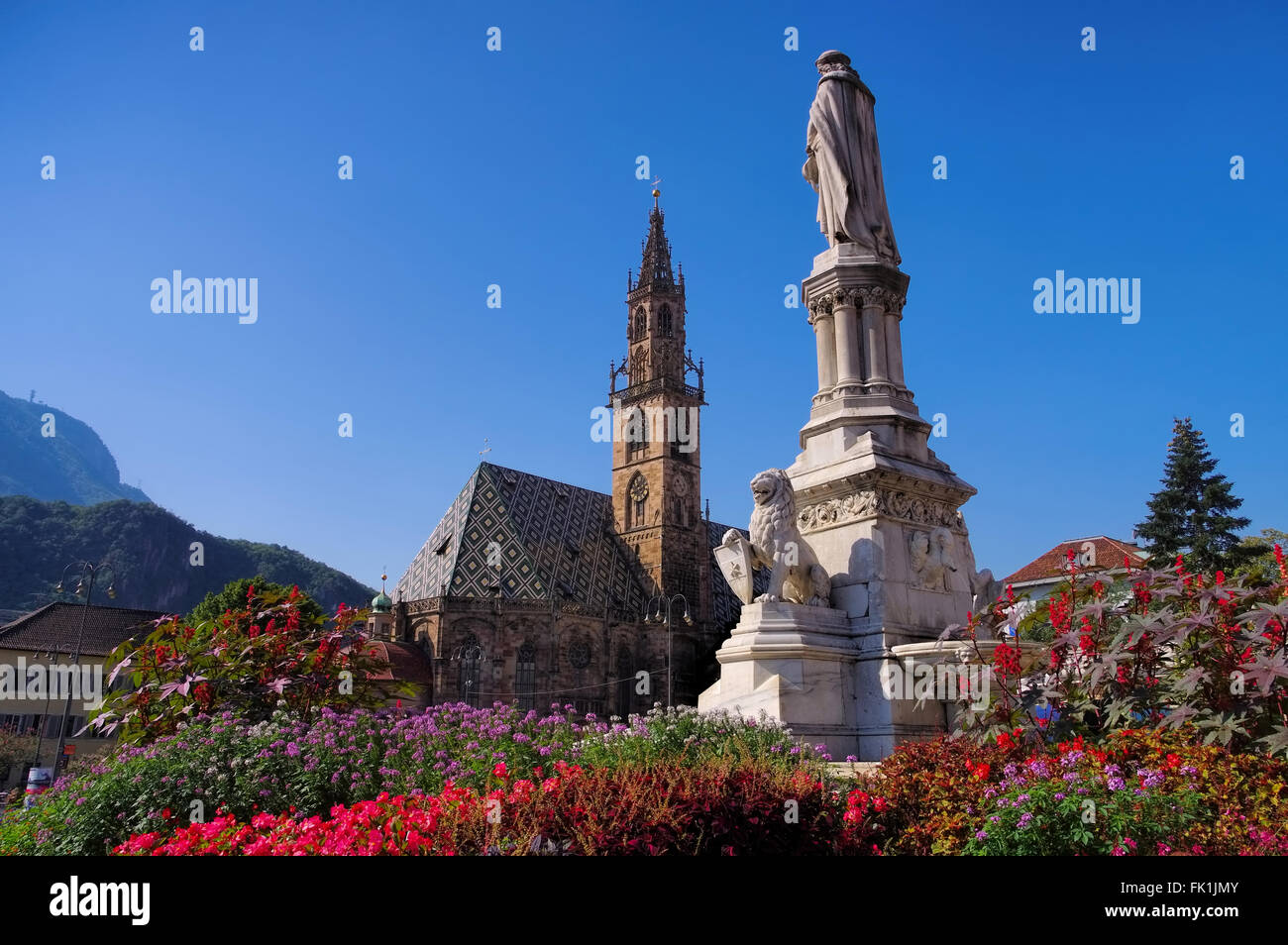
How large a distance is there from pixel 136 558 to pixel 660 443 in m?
83.4

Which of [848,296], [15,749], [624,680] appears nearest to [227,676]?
[848,296]

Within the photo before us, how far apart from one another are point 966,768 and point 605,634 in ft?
188

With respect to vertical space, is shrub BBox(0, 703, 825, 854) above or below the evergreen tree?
below

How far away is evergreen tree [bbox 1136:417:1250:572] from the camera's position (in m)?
37.1

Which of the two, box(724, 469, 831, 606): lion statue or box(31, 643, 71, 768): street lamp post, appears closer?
box(724, 469, 831, 606): lion statue

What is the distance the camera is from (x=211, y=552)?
377ft

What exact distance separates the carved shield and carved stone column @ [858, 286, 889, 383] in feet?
9.50

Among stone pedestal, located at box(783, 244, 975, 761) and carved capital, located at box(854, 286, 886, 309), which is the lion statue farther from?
carved capital, located at box(854, 286, 886, 309)

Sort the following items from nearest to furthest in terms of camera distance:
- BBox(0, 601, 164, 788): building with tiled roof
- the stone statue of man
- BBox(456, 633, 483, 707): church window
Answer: the stone statue of man, BBox(0, 601, 164, 788): building with tiled roof, BBox(456, 633, 483, 707): church window

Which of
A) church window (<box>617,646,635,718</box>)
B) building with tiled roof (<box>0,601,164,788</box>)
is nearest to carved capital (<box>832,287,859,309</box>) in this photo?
building with tiled roof (<box>0,601,164,788</box>)

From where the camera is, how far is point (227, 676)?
9109 millimetres

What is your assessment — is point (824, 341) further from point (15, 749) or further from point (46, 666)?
point (46, 666)
